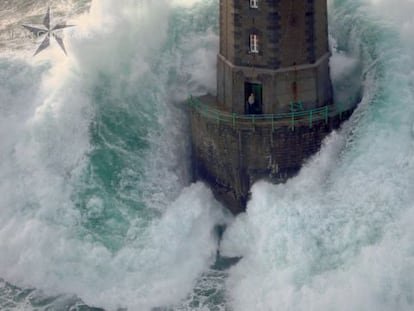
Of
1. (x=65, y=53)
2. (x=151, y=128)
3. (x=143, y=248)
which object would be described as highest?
(x=65, y=53)

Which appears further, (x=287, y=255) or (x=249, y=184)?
(x=249, y=184)

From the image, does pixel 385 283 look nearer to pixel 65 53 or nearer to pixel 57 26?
pixel 65 53

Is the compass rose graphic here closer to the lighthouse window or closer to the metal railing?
the metal railing

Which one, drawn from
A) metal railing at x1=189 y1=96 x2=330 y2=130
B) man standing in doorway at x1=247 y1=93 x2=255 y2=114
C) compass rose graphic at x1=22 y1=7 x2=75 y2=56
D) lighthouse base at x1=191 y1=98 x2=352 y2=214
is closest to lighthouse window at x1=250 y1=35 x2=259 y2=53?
man standing in doorway at x1=247 y1=93 x2=255 y2=114

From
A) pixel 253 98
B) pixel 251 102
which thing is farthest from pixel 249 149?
pixel 253 98

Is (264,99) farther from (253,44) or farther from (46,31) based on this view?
(46,31)

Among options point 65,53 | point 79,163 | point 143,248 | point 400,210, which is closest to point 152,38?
point 65,53

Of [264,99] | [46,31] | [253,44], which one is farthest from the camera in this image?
[46,31]
